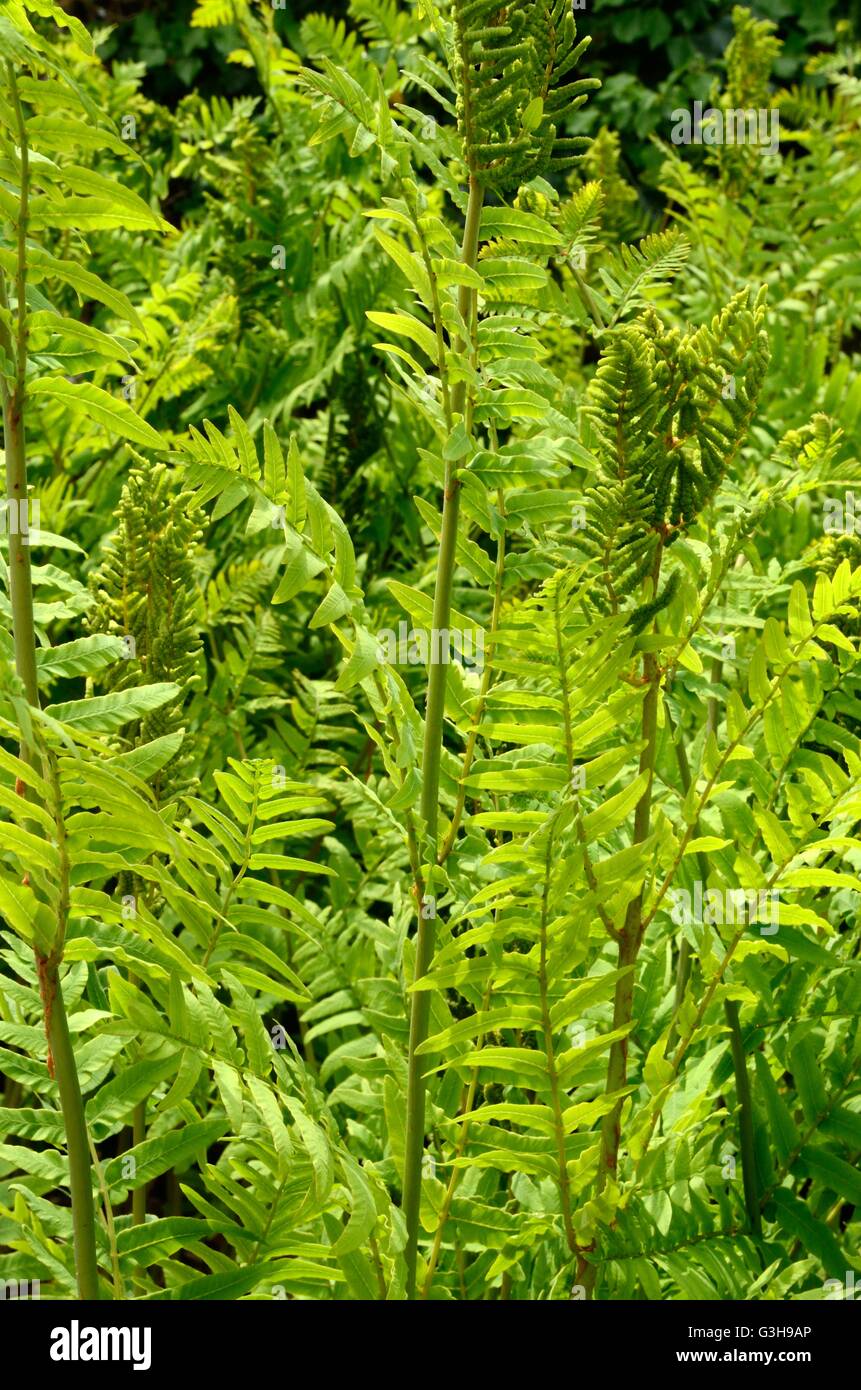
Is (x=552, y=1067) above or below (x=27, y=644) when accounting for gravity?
below

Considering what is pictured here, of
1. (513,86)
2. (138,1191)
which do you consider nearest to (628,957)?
(138,1191)

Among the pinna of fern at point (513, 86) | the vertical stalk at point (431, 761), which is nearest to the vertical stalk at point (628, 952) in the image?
the vertical stalk at point (431, 761)

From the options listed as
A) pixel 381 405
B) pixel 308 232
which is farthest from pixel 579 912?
pixel 308 232

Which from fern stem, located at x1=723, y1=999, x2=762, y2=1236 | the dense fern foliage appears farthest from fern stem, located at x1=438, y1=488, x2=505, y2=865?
fern stem, located at x1=723, y1=999, x2=762, y2=1236

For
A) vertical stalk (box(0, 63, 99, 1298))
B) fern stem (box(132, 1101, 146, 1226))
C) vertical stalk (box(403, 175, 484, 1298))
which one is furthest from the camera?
fern stem (box(132, 1101, 146, 1226))

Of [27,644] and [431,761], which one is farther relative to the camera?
[431,761]

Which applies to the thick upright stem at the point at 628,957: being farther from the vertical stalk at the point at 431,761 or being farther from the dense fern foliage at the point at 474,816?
the vertical stalk at the point at 431,761

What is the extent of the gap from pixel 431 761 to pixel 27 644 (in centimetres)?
24

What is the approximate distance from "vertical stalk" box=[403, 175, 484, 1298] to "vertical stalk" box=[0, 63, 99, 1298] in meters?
0.19

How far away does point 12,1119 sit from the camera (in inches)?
34.3

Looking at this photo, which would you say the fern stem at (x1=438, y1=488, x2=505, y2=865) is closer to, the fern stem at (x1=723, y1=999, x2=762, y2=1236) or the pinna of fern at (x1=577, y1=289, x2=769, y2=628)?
the pinna of fern at (x1=577, y1=289, x2=769, y2=628)

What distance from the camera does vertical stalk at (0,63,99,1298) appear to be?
2.27 feet

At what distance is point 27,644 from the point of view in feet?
2.29

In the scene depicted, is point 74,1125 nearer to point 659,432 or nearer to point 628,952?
point 628,952
